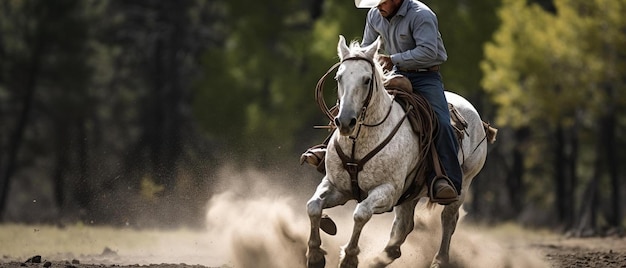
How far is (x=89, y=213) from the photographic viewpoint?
21.7 metres

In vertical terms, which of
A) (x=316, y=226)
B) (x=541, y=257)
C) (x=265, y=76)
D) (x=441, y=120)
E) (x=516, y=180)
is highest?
(x=265, y=76)

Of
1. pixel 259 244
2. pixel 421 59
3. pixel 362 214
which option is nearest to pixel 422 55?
pixel 421 59

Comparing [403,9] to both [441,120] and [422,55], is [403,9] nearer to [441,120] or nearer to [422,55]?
[422,55]

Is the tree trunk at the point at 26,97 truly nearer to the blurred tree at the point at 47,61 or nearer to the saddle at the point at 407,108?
the blurred tree at the point at 47,61

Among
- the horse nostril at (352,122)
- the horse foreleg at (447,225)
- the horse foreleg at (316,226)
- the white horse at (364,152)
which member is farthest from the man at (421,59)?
the horse nostril at (352,122)

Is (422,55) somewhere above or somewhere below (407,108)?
above

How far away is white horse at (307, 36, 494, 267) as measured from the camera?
10328 mm

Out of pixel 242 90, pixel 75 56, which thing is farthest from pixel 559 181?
pixel 75 56

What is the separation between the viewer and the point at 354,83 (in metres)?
10.2

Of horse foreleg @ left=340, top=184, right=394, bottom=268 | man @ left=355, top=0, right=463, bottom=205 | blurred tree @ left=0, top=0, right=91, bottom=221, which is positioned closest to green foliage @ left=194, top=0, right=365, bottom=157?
blurred tree @ left=0, top=0, right=91, bottom=221

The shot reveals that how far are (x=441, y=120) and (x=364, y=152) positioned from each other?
1.03m

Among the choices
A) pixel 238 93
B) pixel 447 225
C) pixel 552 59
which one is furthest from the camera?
pixel 238 93

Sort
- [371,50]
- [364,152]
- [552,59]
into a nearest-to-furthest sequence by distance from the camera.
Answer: [371,50], [364,152], [552,59]

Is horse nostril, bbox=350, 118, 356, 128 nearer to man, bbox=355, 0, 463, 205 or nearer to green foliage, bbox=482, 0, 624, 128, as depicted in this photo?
man, bbox=355, 0, 463, 205
